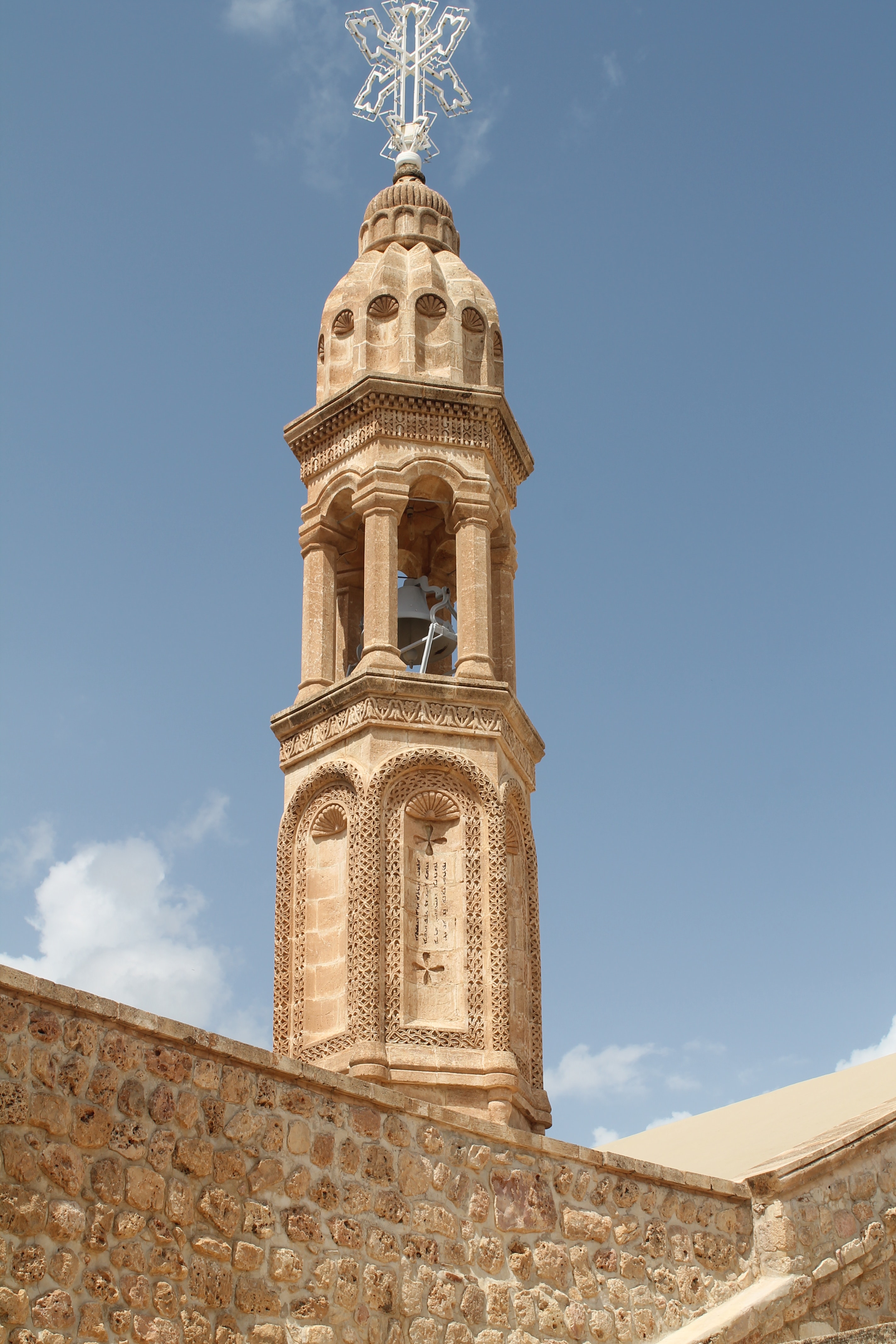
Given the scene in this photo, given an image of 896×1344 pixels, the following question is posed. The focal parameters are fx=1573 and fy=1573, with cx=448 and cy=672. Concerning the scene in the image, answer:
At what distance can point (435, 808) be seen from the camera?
1209cm

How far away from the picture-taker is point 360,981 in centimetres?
1113

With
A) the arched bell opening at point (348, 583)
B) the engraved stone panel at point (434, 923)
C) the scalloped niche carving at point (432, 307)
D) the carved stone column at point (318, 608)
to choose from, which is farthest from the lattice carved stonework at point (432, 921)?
the scalloped niche carving at point (432, 307)

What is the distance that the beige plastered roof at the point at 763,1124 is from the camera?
61.1 feet

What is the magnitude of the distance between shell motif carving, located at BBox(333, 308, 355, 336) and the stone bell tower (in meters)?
0.02

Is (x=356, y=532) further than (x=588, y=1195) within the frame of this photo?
Yes

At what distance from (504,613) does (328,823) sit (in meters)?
2.65

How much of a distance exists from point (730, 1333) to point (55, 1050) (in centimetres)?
358

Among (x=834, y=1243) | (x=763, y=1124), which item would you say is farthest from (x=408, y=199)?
(x=763, y=1124)

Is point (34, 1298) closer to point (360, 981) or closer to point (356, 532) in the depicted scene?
point (360, 981)

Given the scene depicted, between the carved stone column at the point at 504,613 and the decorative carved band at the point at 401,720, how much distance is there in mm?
844

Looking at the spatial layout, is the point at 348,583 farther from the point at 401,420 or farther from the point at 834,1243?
the point at 834,1243

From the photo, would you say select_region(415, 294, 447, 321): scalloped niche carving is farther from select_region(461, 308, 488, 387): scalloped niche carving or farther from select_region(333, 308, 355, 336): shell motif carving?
select_region(333, 308, 355, 336): shell motif carving

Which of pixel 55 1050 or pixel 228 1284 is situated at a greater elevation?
pixel 55 1050

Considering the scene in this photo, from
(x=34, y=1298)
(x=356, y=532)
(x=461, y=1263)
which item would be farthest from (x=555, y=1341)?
(x=356, y=532)
